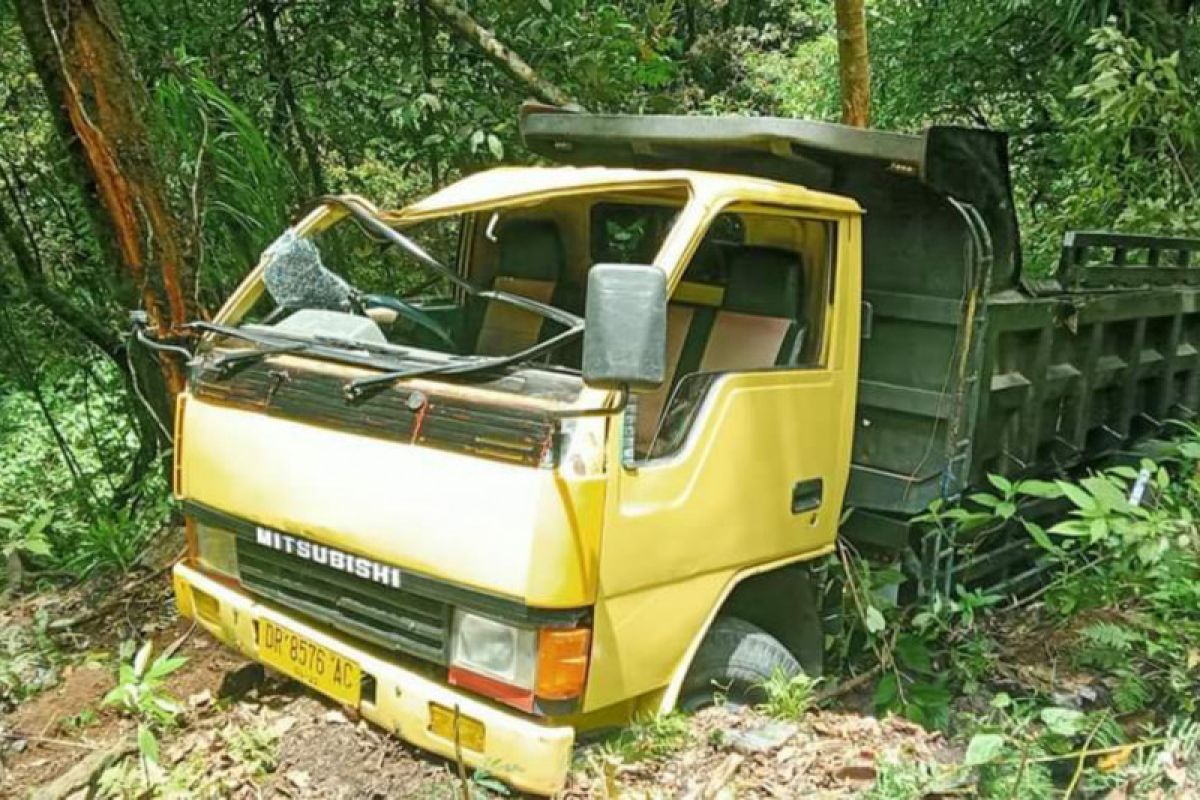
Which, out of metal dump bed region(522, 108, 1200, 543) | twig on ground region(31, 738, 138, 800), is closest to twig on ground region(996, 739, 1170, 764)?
metal dump bed region(522, 108, 1200, 543)

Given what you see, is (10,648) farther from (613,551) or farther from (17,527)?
(613,551)

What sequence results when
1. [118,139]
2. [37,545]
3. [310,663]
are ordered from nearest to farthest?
[310,663] → [118,139] → [37,545]

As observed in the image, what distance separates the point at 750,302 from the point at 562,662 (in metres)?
1.63

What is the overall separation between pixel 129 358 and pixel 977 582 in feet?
13.6

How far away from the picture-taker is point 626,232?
14.5 ft

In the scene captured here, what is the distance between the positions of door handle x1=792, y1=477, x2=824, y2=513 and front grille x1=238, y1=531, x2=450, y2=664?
128 centimetres

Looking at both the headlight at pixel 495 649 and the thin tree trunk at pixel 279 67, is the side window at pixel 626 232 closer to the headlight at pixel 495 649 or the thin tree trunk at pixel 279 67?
the headlight at pixel 495 649

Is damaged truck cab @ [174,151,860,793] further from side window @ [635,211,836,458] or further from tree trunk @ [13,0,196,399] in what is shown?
tree trunk @ [13,0,196,399]

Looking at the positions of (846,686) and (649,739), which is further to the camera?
(846,686)

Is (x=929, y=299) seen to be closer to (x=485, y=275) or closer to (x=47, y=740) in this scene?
(x=485, y=275)

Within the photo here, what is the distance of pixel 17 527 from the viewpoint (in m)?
6.10

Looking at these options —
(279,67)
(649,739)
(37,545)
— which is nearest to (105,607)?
(37,545)

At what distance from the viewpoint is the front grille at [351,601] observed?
2975 mm

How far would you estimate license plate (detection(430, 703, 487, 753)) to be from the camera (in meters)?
2.88
